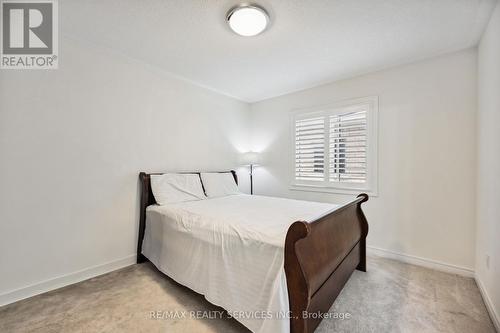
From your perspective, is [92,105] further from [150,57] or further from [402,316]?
[402,316]

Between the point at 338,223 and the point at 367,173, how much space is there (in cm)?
144

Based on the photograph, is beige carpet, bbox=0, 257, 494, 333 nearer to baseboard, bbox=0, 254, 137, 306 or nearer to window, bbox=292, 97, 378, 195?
baseboard, bbox=0, 254, 137, 306

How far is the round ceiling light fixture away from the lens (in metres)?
1.74

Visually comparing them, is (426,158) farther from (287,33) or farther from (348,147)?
(287,33)

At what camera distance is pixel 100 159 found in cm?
238

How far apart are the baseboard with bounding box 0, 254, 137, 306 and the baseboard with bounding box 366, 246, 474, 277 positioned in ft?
10.5

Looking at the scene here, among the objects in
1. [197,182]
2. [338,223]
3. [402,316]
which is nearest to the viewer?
[402,316]

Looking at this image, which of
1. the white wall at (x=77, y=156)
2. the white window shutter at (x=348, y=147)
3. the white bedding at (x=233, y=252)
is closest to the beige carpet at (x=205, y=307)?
the white bedding at (x=233, y=252)

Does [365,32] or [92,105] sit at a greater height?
[365,32]

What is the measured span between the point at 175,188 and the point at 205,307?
147cm

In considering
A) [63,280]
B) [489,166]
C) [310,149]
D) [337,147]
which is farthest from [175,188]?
[489,166]

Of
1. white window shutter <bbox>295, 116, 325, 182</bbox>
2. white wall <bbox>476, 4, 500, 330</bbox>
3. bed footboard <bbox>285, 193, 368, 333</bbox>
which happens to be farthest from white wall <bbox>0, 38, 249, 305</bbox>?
white wall <bbox>476, 4, 500, 330</bbox>

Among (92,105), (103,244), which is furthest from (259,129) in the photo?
(103,244)

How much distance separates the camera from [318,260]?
1.43 metres
